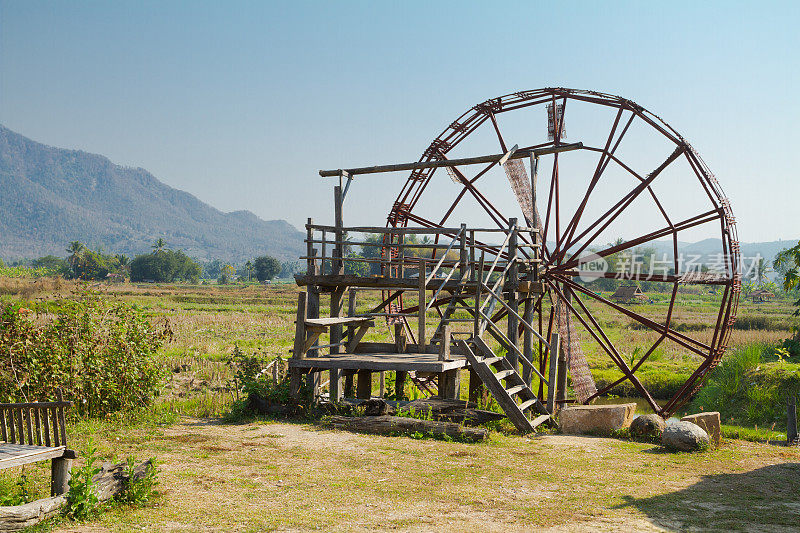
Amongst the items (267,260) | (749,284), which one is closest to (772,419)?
(749,284)

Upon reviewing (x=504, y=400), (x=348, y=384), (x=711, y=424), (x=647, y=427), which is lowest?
(x=647, y=427)

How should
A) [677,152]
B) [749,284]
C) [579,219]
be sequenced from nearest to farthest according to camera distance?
[677,152] < [579,219] < [749,284]

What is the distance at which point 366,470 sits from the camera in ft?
28.2

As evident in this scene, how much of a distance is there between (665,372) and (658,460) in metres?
12.4

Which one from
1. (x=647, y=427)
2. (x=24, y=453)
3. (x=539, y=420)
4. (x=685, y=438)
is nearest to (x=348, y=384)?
(x=539, y=420)

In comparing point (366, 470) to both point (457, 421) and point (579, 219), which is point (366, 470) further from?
point (579, 219)

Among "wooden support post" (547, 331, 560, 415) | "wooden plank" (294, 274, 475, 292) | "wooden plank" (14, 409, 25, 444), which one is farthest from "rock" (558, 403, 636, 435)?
"wooden plank" (14, 409, 25, 444)

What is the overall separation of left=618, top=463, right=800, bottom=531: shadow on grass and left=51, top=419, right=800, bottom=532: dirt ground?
0.02 m

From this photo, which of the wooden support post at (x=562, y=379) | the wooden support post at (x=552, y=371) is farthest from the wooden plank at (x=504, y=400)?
the wooden support post at (x=562, y=379)

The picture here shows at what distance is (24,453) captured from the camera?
19.8ft

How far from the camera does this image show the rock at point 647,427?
1123 cm

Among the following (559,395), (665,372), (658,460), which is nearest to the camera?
(658,460)

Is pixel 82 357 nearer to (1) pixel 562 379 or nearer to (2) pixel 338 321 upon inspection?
(2) pixel 338 321

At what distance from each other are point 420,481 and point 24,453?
4.22 meters
